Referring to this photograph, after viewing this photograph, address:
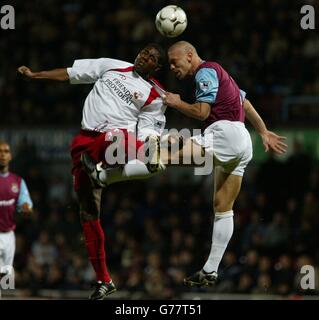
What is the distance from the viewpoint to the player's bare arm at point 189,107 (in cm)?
908

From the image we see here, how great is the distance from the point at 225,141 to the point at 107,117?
4.31 feet

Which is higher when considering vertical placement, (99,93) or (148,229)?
(99,93)

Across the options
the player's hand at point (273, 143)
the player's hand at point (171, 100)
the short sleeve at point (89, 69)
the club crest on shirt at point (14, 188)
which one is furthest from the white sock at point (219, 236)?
the club crest on shirt at point (14, 188)

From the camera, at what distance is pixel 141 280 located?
14.5 m

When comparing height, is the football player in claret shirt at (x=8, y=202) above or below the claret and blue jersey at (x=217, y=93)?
below

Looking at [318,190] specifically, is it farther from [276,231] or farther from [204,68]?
[204,68]

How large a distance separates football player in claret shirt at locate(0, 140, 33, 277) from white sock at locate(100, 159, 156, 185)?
99.5 inches

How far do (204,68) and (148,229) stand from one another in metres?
6.65

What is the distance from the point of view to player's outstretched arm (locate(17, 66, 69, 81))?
32.1ft

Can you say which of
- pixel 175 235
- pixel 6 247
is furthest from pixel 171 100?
pixel 175 235

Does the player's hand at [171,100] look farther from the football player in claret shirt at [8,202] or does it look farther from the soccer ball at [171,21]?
the football player in claret shirt at [8,202]

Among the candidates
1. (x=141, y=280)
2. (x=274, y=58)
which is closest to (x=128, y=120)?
(x=141, y=280)

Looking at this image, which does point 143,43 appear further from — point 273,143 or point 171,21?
point 273,143

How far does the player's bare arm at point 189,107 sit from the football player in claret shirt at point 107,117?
0.63 meters
